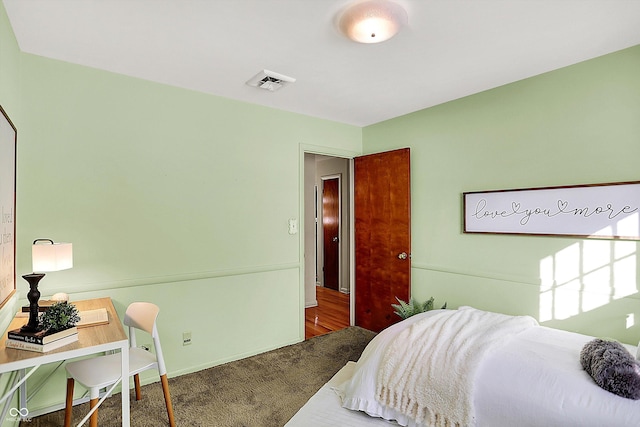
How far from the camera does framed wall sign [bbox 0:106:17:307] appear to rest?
1.73 metres

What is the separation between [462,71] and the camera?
2.57 metres

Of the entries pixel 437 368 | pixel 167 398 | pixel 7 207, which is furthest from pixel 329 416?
pixel 7 207

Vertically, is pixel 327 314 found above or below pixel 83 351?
below

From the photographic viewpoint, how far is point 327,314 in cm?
469


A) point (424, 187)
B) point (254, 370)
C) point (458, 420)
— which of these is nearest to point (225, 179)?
point (254, 370)

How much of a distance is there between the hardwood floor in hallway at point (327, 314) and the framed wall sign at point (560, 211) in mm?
2037

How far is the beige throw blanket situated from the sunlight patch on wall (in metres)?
0.61

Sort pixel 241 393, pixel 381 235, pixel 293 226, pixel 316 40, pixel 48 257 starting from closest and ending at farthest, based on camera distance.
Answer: pixel 48 257 → pixel 316 40 → pixel 241 393 → pixel 293 226 → pixel 381 235

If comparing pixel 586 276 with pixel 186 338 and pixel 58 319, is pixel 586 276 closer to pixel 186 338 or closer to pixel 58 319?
pixel 186 338

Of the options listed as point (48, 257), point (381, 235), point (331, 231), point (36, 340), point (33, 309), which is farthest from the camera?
point (331, 231)

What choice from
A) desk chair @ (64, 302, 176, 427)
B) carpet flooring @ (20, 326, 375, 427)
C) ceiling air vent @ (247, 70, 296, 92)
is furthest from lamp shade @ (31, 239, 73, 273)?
ceiling air vent @ (247, 70, 296, 92)

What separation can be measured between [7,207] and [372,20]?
7.40 feet

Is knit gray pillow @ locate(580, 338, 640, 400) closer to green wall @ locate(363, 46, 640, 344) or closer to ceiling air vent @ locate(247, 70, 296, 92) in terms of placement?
green wall @ locate(363, 46, 640, 344)

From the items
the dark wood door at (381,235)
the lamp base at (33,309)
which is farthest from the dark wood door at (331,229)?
the lamp base at (33,309)
